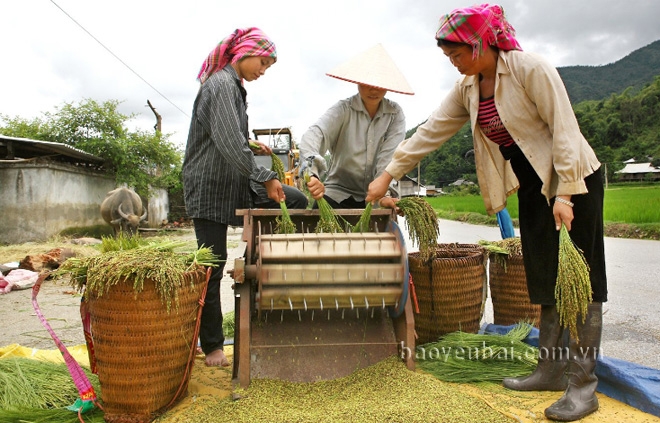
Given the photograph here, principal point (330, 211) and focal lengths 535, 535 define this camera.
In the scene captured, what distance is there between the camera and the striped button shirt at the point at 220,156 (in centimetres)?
288

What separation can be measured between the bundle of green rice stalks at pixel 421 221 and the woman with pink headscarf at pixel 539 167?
348mm

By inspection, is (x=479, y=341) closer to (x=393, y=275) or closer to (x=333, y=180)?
(x=393, y=275)

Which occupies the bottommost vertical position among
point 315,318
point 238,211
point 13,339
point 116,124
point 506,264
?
point 13,339

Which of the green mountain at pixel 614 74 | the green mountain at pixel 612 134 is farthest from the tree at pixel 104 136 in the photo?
the green mountain at pixel 614 74

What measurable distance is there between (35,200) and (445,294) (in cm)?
1077

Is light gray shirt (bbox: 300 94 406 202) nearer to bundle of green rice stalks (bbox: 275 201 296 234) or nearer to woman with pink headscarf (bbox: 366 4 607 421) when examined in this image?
bundle of green rice stalks (bbox: 275 201 296 234)

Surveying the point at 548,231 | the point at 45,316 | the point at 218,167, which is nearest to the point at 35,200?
the point at 45,316

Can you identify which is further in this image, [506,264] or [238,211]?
[506,264]

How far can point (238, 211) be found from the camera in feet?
9.87

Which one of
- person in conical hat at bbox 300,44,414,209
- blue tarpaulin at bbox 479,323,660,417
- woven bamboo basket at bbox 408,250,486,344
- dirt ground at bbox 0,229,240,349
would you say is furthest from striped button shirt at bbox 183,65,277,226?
blue tarpaulin at bbox 479,323,660,417

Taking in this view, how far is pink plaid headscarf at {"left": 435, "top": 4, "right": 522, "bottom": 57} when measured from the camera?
8.09ft

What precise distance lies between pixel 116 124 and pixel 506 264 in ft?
45.8

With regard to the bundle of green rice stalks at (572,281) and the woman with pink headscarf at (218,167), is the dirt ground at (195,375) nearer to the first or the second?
the woman with pink headscarf at (218,167)

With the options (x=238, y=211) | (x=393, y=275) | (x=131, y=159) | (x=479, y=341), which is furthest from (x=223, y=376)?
(x=131, y=159)
